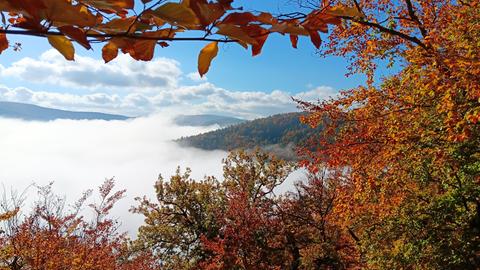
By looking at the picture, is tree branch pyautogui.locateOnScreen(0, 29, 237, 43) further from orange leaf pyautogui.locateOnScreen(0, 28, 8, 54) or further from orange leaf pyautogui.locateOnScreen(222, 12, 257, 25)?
orange leaf pyautogui.locateOnScreen(0, 28, 8, 54)

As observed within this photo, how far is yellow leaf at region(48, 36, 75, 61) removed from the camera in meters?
0.90

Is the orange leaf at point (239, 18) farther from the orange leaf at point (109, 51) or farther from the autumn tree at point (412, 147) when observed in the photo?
the autumn tree at point (412, 147)

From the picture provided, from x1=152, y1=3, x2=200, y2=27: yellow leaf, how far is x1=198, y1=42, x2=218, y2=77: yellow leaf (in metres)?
0.17

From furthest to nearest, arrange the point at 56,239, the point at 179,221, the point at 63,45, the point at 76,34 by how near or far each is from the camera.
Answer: the point at 179,221 → the point at 56,239 → the point at 63,45 → the point at 76,34

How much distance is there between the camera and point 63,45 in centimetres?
94

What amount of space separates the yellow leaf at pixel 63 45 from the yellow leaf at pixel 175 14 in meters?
0.26

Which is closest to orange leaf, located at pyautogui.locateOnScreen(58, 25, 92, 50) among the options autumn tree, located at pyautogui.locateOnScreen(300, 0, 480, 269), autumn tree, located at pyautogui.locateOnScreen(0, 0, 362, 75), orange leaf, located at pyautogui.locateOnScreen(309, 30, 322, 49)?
autumn tree, located at pyautogui.locateOnScreen(0, 0, 362, 75)

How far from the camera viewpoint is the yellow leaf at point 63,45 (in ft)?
2.97

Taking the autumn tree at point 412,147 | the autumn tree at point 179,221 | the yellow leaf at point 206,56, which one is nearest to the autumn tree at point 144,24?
Result: the yellow leaf at point 206,56

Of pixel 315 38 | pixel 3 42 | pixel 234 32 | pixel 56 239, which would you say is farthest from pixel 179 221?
pixel 234 32

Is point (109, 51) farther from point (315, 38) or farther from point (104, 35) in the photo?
point (315, 38)

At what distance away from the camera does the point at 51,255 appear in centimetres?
1399

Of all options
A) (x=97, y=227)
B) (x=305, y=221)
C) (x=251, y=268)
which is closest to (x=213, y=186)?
(x=305, y=221)

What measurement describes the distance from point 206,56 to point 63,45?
36 cm
